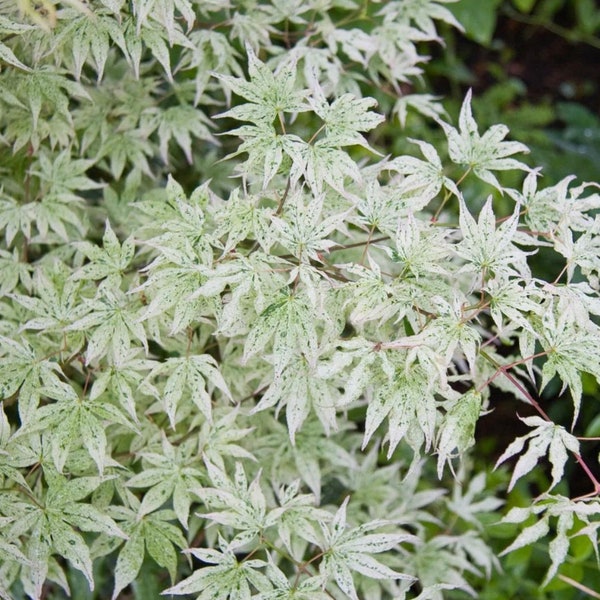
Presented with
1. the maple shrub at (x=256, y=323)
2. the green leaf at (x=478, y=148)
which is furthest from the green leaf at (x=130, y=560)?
the green leaf at (x=478, y=148)

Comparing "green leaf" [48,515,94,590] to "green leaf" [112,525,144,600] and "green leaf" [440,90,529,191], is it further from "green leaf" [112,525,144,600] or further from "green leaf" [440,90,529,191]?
"green leaf" [440,90,529,191]

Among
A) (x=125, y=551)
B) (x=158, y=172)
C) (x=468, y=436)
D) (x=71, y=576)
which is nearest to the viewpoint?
(x=468, y=436)

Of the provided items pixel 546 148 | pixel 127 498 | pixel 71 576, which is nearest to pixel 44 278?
pixel 127 498

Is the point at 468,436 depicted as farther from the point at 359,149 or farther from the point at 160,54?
the point at 359,149

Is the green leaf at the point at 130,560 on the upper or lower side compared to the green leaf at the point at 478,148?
lower

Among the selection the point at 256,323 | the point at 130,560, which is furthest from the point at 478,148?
the point at 130,560

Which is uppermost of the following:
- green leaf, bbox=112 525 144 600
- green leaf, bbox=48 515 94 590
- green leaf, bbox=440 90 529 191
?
green leaf, bbox=440 90 529 191

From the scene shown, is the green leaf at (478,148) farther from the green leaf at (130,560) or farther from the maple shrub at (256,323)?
the green leaf at (130,560)

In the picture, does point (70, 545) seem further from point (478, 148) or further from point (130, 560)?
point (478, 148)

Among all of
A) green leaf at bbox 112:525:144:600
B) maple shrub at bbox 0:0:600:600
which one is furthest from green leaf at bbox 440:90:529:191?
green leaf at bbox 112:525:144:600
